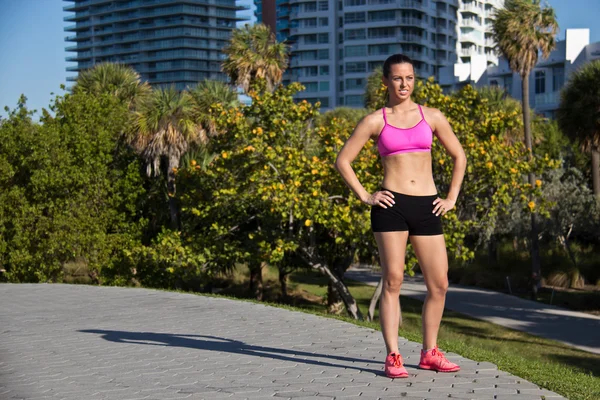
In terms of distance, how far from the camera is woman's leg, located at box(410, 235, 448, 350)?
18.1 feet

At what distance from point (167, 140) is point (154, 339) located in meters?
15.0

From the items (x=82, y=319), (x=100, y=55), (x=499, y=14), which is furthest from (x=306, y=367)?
(x=100, y=55)

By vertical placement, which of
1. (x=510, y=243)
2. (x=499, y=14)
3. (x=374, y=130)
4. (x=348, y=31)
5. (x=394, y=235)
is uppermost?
(x=348, y=31)

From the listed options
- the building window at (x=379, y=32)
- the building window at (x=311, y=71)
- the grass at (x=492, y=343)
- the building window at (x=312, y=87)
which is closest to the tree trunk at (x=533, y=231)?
the grass at (x=492, y=343)

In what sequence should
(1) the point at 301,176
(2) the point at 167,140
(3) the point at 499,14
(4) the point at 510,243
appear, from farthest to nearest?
(4) the point at 510,243, (3) the point at 499,14, (2) the point at 167,140, (1) the point at 301,176

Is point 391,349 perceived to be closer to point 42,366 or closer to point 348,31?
point 42,366

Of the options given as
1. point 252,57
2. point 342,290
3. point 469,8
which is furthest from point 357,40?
point 342,290

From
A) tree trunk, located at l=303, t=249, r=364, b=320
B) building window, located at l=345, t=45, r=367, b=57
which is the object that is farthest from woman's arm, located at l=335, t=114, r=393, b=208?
building window, located at l=345, t=45, r=367, b=57

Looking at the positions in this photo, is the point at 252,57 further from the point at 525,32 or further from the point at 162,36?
the point at 162,36

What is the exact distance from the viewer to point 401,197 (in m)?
5.46

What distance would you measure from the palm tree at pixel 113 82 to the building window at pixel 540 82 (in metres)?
37.7

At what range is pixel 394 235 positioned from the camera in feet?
17.9

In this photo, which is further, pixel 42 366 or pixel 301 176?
pixel 301 176

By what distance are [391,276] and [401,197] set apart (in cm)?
54
